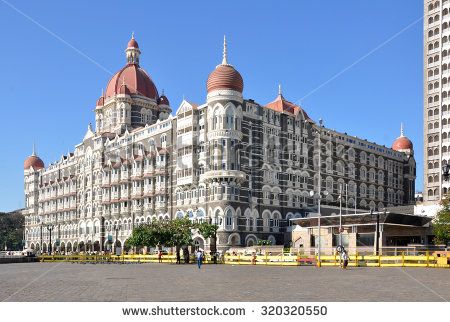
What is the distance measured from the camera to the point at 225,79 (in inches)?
2943

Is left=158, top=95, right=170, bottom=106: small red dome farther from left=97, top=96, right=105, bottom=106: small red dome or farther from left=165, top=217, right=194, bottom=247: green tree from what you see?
left=165, top=217, right=194, bottom=247: green tree

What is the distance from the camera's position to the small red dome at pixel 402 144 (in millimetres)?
115062

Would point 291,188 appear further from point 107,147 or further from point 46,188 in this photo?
point 46,188

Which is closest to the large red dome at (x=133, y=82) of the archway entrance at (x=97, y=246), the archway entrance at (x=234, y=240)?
the archway entrance at (x=97, y=246)

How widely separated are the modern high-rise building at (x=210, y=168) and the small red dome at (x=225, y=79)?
15 cm

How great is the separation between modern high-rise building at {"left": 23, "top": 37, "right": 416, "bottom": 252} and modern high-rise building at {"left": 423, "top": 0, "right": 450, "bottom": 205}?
36.6 feet

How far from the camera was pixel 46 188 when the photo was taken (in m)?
121

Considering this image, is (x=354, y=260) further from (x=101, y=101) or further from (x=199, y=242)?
(x=101, y=101)

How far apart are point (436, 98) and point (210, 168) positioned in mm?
43521

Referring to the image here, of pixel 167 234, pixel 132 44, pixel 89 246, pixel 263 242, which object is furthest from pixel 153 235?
pixel 132 44

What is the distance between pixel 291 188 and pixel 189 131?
1796 centimetres

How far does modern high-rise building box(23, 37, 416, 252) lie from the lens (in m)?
75.3

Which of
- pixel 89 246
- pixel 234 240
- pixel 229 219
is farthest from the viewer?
pixel 89 246

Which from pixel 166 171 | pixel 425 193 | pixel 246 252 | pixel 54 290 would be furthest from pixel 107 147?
pixel 54 290
